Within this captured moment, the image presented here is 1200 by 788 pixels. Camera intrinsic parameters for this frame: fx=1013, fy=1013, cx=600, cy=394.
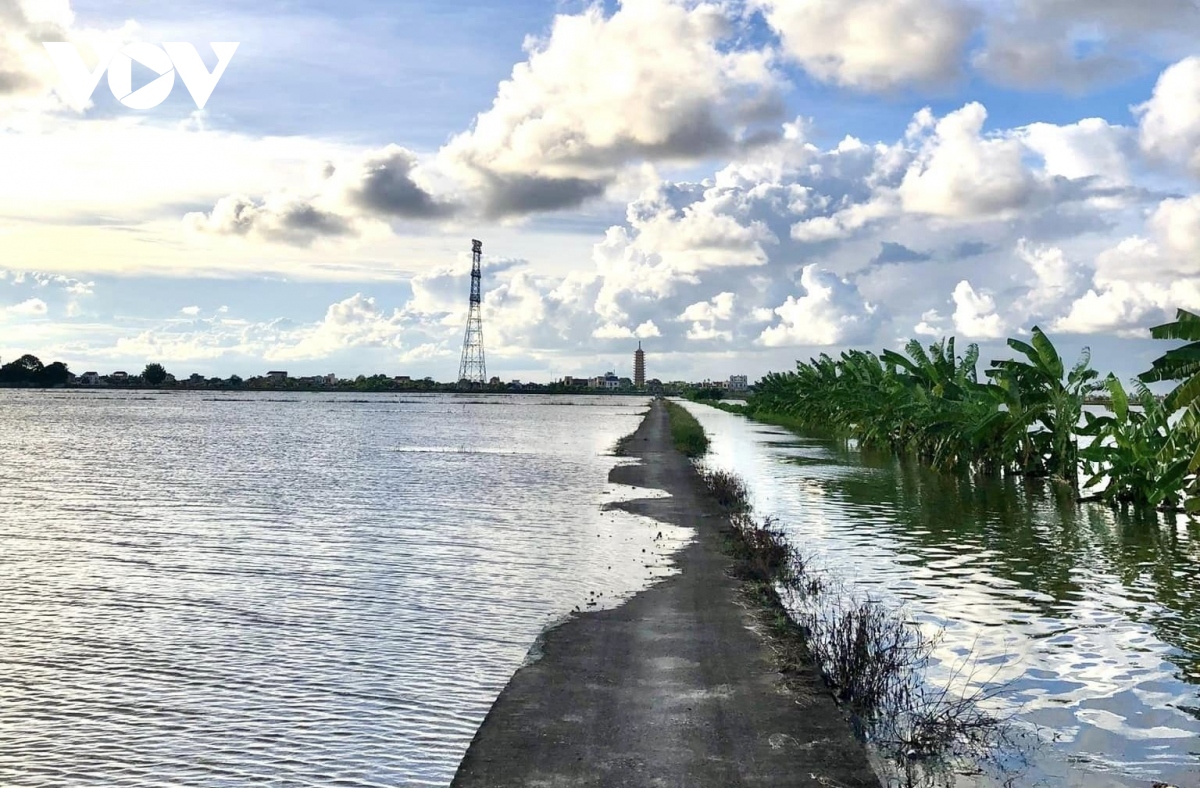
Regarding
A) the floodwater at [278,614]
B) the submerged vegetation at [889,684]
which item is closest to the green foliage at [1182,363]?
the submerged vegetation at [889,684]

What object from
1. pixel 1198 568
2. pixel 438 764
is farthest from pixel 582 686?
pixel 1198 568

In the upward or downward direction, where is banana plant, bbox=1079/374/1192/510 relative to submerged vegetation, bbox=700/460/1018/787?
upward

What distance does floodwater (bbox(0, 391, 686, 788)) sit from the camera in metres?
9.55

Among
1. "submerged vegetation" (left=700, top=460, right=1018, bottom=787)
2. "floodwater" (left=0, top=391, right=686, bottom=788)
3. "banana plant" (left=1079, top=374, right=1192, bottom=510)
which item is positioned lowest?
"floodwater" (left=0, top=391, right=686, bottom=788)

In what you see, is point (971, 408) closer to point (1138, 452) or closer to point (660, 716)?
point (1138, 452)

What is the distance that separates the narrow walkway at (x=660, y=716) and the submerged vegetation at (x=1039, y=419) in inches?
395

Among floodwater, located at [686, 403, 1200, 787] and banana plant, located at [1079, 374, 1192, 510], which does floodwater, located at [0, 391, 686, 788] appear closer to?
floodwater, located at [686, 403, 1200, 787]

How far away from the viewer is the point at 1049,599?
16.8 meters

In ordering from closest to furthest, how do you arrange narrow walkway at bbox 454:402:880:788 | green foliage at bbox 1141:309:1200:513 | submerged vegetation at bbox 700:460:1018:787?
narrow walkway at bbox 454:402:880:788
submerged vegetation at bbox 700:460:1018:787
green foliage at bbox 1141:309:1200:513

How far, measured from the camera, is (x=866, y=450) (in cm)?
5784

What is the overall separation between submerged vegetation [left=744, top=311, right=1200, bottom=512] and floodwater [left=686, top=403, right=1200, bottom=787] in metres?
1.58

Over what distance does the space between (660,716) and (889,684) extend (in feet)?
9.47

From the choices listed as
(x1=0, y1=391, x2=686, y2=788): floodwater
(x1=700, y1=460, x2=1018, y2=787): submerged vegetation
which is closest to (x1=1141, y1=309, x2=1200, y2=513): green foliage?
(x1=700, y1=460, x2=1018, y2=787): submerged vegetation

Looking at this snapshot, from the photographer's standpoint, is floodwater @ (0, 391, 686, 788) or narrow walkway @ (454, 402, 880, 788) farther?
floodwater @ (0, 391, 686, 788)
